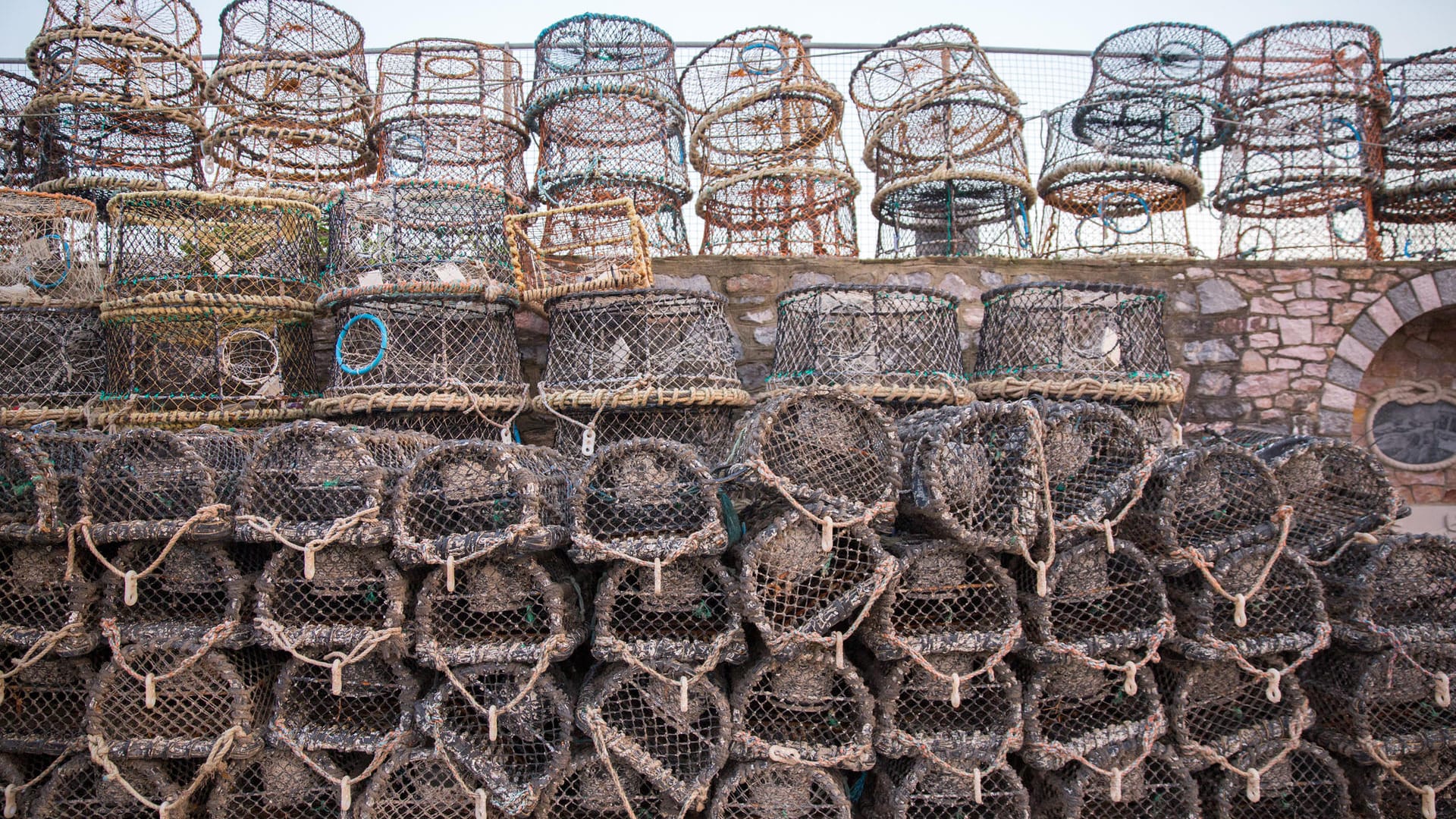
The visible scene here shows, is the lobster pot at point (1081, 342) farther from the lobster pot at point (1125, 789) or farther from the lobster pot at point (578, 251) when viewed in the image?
the lobster pot at point (578, 251)

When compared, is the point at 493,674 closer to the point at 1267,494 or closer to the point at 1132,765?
the point at 1132,765

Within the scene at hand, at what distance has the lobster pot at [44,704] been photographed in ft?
6.68

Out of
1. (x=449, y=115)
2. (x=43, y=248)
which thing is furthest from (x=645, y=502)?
(x=43, y=248)

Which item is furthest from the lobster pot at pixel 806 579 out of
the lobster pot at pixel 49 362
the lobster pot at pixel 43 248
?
the lobster pot at pixel 43 248

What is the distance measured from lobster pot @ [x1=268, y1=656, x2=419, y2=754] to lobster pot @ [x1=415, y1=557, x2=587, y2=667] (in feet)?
0.48

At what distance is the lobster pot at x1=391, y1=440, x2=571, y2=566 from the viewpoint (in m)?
1.90

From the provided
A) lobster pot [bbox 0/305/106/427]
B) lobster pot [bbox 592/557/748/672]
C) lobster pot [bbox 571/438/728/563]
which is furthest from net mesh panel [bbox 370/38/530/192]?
lobster pot [bbox 592/557/748/672]

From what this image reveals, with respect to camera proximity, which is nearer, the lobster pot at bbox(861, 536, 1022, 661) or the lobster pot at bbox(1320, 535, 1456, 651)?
the lobster pot at bbox(861, 536, 1022, 661)

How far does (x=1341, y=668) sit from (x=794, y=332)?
1.87 m

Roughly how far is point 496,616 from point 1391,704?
2.32 meters

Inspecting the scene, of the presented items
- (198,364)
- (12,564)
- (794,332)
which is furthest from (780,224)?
(12,564)

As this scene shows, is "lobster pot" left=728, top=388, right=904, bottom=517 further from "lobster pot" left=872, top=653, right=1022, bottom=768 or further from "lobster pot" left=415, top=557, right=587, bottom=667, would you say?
"lobster pot" left=415, top=557, right=587, bottom=667

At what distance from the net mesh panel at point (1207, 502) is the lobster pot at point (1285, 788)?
526mm

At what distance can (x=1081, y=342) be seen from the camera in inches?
119
